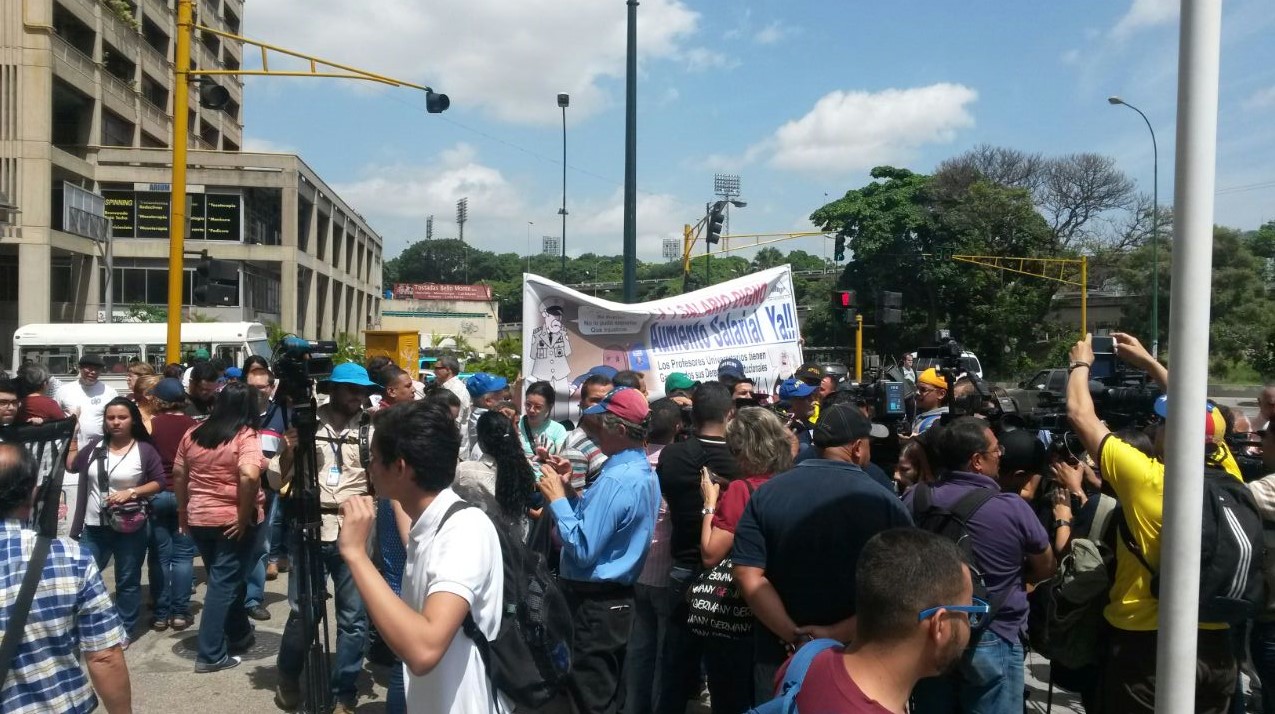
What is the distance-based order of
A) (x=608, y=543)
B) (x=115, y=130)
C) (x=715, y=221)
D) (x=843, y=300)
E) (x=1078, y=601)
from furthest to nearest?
(x=115, y=130)
(x=715, y=221)
(x=843, y=300)
(x=608, y=543)
(x=1078, y=601)

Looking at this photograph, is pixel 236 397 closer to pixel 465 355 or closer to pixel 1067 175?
pixel 465 355

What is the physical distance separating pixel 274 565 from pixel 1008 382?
135 feet

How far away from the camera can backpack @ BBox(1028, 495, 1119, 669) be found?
3.71 m

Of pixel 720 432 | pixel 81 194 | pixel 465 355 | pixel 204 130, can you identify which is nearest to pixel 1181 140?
pixel 720 432

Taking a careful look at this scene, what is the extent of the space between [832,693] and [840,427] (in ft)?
5.49

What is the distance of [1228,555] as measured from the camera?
3.29 m

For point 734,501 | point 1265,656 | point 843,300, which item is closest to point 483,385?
point 734,501

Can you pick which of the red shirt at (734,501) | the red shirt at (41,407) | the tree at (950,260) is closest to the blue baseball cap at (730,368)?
the red shirt at (734,501)

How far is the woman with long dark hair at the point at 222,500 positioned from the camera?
5781 mm

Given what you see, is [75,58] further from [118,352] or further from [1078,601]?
[1078,601]

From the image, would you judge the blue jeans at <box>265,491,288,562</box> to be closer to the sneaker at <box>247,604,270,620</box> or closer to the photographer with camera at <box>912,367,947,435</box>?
the sneaker at <box>247,604,270,620</box>

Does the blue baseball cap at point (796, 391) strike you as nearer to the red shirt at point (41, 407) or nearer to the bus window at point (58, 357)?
the red shirt at point (41, 407)

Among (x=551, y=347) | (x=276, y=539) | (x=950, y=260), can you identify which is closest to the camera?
(x=276, y=539)

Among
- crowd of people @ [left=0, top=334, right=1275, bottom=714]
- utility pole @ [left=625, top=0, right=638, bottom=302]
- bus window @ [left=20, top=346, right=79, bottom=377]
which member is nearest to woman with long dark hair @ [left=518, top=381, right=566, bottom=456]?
crowd of people @ [left=0, top=334, right=1275, bottom=714]
